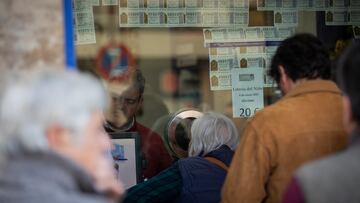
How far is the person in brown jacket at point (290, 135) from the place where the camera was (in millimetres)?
3184

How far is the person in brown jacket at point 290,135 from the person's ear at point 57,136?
4.19ft

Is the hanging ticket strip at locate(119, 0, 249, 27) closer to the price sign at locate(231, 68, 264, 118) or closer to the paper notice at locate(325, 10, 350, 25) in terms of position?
the price sign at locate(231, 68, 264, 118)

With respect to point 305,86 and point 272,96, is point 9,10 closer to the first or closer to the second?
point 305,86

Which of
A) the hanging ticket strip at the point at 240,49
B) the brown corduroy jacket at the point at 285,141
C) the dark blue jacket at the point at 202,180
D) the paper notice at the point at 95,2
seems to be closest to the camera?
the brown corduroy jacket at the point at 285,141

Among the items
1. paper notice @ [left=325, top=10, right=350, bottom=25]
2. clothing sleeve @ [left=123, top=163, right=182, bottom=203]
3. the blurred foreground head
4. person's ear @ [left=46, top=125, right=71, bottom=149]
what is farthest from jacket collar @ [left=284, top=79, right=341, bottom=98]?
paper notice @ [left=325, top=10, right=350, bottom=25]

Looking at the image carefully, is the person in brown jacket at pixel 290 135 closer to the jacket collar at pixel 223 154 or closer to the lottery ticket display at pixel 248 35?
the jacket collar at pixel 223 154

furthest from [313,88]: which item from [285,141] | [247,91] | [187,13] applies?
[187,13]

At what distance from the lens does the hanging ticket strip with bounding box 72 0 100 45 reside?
18.1 ft

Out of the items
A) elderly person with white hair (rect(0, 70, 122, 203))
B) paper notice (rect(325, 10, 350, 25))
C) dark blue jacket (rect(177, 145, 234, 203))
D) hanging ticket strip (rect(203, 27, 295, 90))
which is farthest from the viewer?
paper notice (rect(325, 10, 350, 25))

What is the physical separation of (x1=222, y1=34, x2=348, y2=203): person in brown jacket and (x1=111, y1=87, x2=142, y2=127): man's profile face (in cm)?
228

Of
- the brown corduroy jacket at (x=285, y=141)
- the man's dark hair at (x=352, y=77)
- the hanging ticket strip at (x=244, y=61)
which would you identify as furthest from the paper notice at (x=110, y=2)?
the man's dark hair at (x=352, y=77)

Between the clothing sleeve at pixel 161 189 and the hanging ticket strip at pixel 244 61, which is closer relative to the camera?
the clothing sleeve at pixel 161 189


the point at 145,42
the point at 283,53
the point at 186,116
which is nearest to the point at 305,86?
the point at 283,53

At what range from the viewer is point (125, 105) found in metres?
5.56
